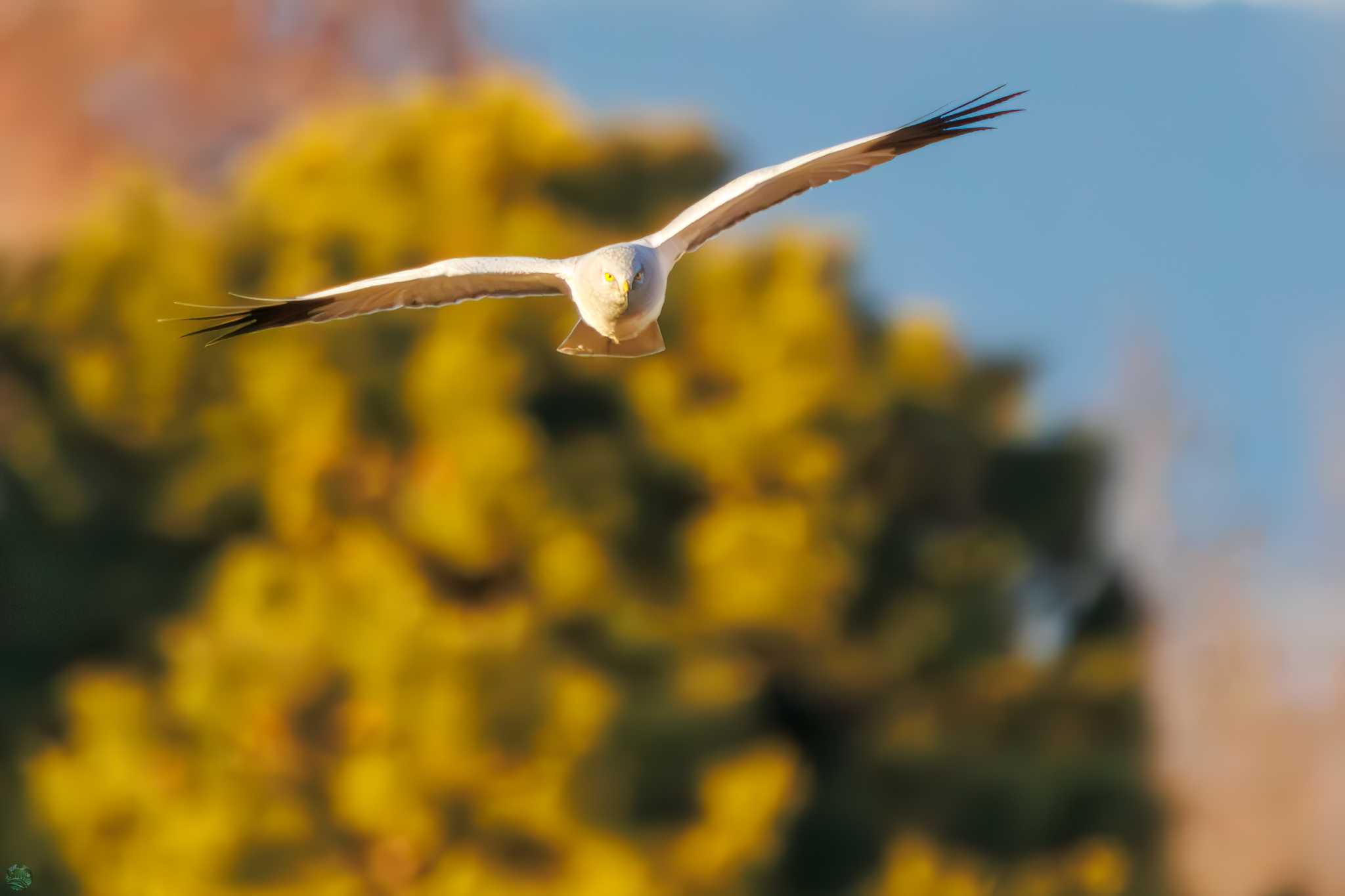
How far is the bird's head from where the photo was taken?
10.6 ft

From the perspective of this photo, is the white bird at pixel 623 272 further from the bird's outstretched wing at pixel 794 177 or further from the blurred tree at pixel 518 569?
the blurred tree at pixel 518 569

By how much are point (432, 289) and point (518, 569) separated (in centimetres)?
472

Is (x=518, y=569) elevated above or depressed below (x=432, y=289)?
above

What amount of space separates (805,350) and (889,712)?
1.58 m

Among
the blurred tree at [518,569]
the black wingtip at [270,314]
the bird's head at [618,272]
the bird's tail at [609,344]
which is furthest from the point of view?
the blurred tree at [518,569]

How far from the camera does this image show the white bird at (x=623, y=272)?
10.8 feet

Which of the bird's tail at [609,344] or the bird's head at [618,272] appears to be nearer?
the bird's head at [618,272]

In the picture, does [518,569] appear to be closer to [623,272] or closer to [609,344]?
[609,344]

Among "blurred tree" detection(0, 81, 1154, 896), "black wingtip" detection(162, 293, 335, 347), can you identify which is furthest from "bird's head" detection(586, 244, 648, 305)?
"blurred tree" detection(0, 81, 1154, 896)

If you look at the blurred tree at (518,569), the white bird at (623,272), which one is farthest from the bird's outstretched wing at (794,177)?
the blurred tree at (518,569)

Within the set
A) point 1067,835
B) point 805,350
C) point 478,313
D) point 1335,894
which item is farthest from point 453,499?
point 1335,894

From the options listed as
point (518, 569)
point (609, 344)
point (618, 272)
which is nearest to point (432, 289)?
point (609, 344)

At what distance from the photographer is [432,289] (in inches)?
140

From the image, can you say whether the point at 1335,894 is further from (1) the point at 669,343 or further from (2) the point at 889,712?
(1) the point at 669,343
